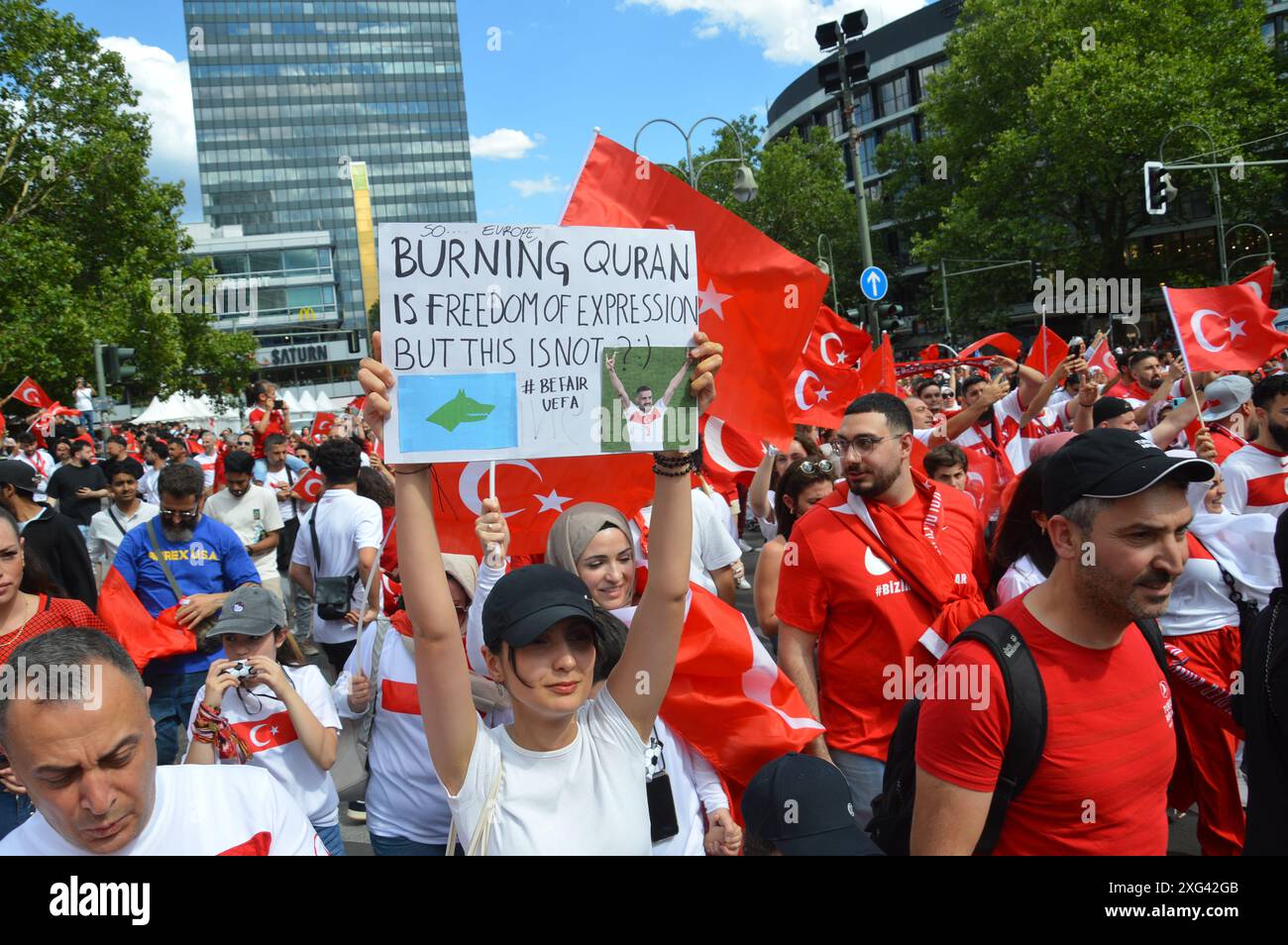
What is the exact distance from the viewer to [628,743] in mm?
2352

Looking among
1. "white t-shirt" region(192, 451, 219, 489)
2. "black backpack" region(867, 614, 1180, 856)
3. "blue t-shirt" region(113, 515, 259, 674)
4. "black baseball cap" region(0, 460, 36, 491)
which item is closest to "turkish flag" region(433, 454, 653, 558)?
"black backpack" region(867, 614, 1180, 856)

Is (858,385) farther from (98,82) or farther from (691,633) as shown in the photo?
(98,82)

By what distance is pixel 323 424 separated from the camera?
51.4 ft

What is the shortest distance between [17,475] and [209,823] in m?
4.30

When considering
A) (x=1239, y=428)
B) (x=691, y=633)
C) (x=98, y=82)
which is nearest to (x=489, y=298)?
(x=691, y=633)

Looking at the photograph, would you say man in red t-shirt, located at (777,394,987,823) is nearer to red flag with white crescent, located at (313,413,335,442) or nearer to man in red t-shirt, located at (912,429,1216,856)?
man in red t-shirt, located at (912,429,1216,856)

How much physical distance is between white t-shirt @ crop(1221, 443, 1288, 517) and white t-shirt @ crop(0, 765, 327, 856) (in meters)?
4.24

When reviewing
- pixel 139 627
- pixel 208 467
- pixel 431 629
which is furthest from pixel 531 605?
pixel 208 467

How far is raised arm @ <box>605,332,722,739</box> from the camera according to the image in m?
2.41

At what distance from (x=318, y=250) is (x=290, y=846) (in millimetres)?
89743

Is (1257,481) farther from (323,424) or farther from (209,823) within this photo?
(323,424)

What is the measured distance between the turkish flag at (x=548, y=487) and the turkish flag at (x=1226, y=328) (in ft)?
13.5

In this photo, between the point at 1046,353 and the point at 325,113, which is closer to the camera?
the point at 1046,353

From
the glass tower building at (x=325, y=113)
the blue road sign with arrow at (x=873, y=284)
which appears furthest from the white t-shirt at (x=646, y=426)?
the glass tower building at (x=325, y=113)
